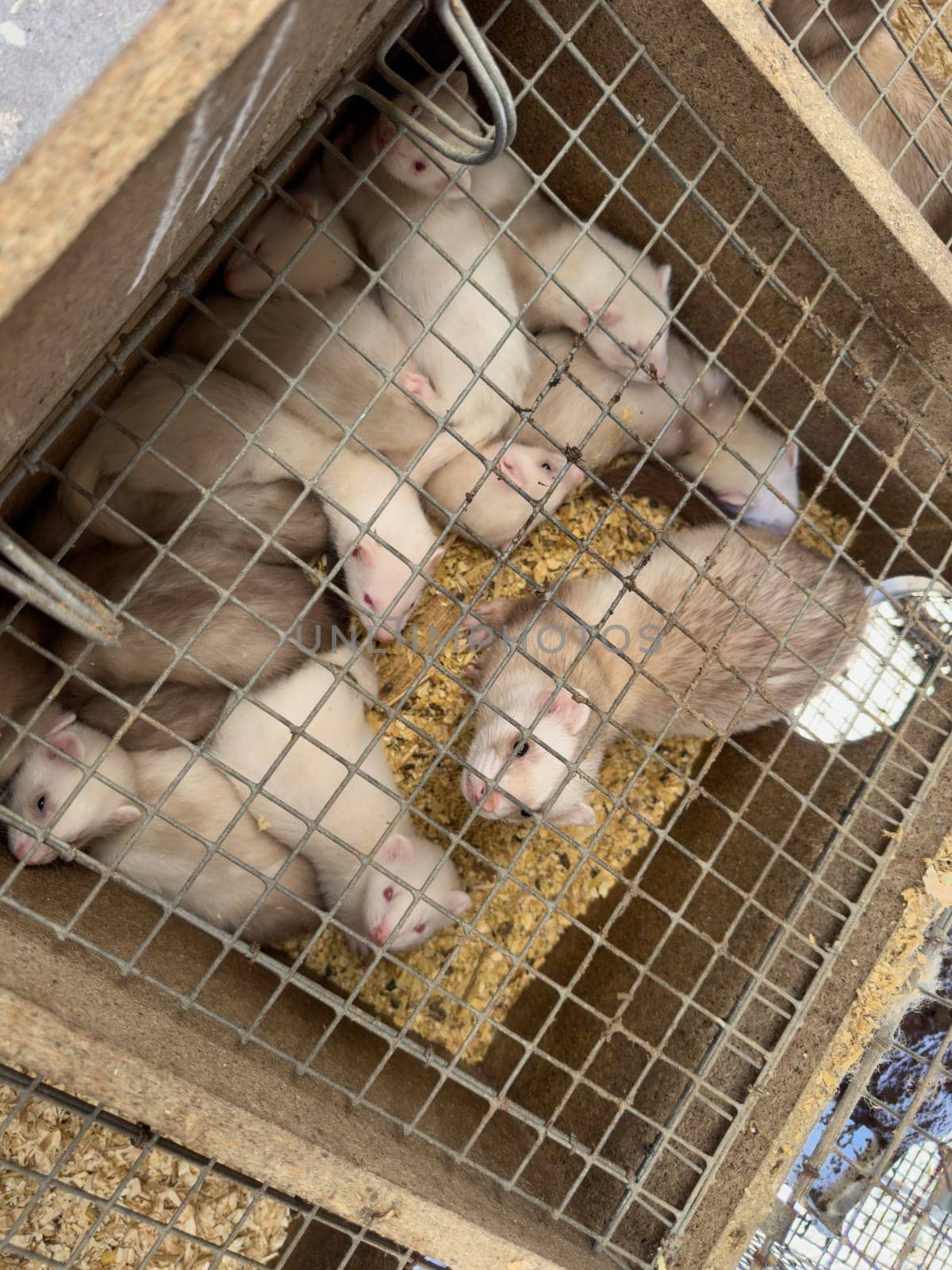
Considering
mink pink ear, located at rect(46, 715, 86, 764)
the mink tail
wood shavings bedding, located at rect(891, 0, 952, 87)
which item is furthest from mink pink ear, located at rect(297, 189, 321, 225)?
wood shavings bedding, located at rect(891, 0, 952, 87)

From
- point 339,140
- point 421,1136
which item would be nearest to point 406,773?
point 421,1136

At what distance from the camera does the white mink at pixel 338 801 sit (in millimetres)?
2887

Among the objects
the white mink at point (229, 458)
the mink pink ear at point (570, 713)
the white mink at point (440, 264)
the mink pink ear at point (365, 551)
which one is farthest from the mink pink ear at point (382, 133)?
the mink pink ear at point (570, 713)

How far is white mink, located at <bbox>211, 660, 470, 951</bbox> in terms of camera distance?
9.47 ft

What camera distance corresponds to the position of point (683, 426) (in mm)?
3607

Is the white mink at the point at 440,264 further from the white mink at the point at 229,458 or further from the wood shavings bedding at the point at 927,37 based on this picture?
the wood shavings bedding at the point at 927,37

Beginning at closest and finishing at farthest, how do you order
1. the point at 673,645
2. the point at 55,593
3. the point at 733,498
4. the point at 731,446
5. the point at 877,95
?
the point at 55,593, the point at 673,645, the point at 877,95, the point at 731,446, the point at 733,498

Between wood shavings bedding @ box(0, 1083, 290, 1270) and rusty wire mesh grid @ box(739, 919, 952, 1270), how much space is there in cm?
167

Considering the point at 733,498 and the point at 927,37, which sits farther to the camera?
the point at 733,498

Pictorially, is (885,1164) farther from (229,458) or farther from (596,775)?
(229,458)

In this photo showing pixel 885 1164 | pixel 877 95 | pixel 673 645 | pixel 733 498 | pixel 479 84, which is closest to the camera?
pixel 479 84

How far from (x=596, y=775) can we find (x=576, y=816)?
391 millimetres

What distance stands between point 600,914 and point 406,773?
946 mm

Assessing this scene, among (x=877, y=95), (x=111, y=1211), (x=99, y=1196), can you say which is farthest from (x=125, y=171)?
(x=877, y=95)
